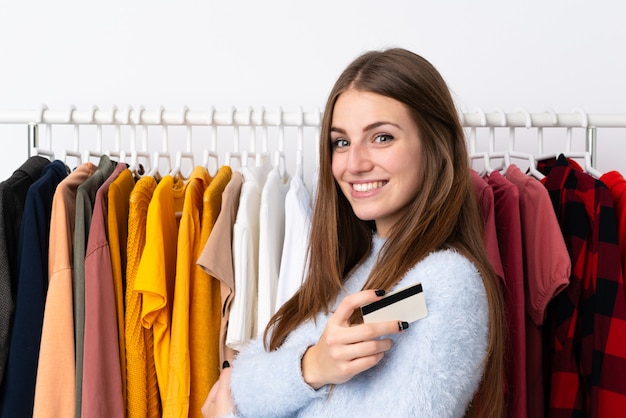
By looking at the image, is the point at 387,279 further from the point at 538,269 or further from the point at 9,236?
the point at 9,236

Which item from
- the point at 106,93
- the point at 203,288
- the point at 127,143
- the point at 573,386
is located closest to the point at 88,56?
the point at 106,93

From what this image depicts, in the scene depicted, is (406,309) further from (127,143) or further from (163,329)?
(127,143)

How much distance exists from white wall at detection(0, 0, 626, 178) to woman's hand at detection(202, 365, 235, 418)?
4.79 ft

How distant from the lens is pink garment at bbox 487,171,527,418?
1.69m

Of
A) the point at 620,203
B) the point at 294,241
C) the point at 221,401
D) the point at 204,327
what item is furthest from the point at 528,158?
the point at 221,401

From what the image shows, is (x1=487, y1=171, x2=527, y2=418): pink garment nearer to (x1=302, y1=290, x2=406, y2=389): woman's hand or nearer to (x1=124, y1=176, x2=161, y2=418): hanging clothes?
(x1=302, y1=290, x2=406, y2=389): woman's hand

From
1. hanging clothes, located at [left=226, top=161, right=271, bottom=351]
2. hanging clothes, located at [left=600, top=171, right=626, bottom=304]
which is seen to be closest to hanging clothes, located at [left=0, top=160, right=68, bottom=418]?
hanging clothes, located at [left=226, top=161, right=271, bottom=351]

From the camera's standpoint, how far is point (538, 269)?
1.73m

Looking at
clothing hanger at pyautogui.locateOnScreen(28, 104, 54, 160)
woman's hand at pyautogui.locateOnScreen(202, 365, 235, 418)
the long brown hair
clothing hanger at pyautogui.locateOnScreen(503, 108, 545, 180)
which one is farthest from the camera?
clothing hanger at pyautogui.locateOnScreen(28, 104, 54, 160)

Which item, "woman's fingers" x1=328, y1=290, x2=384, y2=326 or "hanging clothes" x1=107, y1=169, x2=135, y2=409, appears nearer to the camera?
"woman's fingers" x1=328, y1=290, x2=384, y2=326

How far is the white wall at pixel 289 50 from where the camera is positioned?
106 inches

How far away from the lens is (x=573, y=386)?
5.57 ft

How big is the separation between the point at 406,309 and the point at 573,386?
778mm

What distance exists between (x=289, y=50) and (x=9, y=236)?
4.33ft
